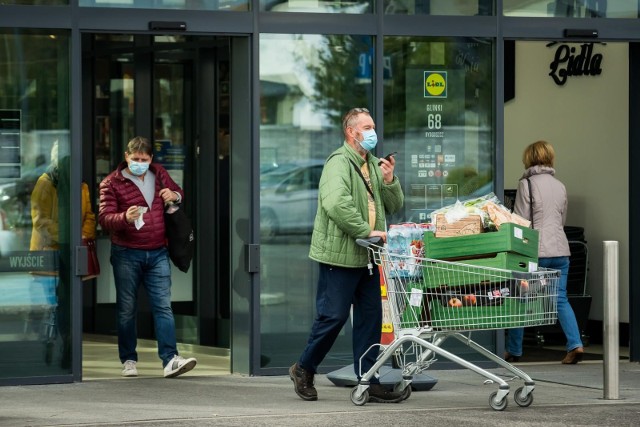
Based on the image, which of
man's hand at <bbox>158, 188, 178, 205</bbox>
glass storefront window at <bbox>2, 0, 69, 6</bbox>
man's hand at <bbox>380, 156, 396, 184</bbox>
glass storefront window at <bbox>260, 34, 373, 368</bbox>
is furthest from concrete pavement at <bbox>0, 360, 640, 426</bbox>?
glass storefront window at <bbox>2, 0, 69, 6</bbox>

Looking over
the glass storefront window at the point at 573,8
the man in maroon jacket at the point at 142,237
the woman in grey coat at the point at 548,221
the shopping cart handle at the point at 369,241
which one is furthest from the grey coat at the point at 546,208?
the shopping cart handle at the point at 369,241

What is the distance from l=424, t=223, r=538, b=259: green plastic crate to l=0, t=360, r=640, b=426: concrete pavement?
0.99m

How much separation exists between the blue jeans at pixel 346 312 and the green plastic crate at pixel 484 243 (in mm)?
618

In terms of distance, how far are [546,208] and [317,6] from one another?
267 cm

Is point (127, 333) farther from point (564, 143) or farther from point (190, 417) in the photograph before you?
point (564, 143)

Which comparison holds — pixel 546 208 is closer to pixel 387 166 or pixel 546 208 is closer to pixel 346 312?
pixel 387 166

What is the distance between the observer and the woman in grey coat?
11836 mm

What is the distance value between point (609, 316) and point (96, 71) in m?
6.56

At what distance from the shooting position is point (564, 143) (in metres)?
14.7

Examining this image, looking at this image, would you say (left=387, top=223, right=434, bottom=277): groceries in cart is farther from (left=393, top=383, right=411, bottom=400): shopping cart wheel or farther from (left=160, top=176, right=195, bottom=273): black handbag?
(left=160, top=176, right=195, bottom=273): black handbag

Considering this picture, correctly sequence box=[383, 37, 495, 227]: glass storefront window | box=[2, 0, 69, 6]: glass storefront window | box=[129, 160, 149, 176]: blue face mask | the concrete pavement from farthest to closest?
box=[383, 37, 495, 227]: glass storefront window → box=[129, 160, 149, 176]: blue face mask → box=[2, 0, 69, 6]: glass storefront window → the concrete pavement

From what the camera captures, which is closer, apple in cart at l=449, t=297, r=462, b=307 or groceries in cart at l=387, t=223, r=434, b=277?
apple in cart at l=449, t=297, r=462, b=307

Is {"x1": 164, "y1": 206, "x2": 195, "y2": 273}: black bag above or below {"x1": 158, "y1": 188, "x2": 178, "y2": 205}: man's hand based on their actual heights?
below

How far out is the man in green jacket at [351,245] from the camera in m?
8.93
